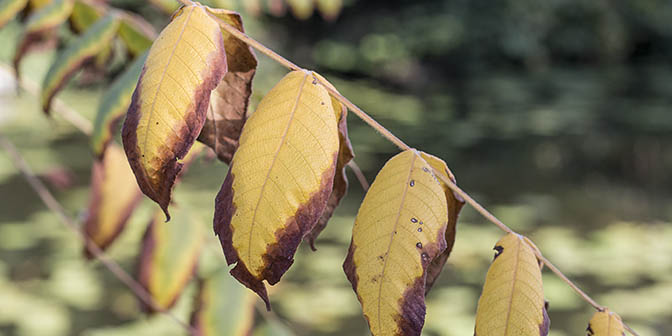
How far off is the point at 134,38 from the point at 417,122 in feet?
18.2

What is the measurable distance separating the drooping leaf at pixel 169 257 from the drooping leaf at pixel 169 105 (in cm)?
46

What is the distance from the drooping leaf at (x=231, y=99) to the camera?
0.47m

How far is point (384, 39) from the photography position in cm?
839

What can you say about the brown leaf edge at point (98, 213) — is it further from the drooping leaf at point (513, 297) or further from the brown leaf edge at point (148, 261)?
the drooping leaf at point (513, 297)

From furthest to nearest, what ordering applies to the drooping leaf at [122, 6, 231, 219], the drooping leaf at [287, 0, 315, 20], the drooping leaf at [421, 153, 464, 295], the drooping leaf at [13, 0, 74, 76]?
the drooping leaf at [287, 0, 315, 20] < the drooping leaf at [13, 0, 74, 76] < the drooping leaf at [421, 153, 464, 295] < the drooping leaf at [122, 6, 231, 219]

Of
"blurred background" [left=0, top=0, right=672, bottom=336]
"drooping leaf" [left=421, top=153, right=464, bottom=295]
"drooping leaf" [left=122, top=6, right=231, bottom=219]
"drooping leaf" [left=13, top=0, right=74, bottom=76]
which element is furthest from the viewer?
"blurred background" [left=0, top=0, right=672, bottom=336]

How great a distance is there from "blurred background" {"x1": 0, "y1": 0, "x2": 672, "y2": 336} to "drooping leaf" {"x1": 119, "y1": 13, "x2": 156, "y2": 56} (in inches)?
5.5

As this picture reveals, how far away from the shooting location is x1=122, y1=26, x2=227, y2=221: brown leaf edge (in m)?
0.39

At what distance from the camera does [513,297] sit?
0.46 m

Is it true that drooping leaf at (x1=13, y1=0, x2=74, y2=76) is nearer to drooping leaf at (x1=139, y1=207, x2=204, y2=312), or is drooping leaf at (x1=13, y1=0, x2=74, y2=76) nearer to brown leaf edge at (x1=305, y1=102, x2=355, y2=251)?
drooping leaf at (x1=139, y1=207, x2=204, y2=312)

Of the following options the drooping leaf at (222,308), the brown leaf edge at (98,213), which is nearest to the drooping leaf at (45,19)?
the brown leaf edge at (98,213)

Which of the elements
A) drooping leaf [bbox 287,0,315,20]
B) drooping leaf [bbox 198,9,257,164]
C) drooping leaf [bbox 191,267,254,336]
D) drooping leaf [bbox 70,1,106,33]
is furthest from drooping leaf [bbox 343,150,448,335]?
drooping leaf [bbox 287,0,315,20]

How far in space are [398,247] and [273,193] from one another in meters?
0.08

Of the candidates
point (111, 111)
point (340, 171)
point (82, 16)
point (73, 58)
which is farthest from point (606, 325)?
point (82, 16)
